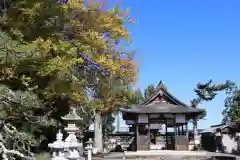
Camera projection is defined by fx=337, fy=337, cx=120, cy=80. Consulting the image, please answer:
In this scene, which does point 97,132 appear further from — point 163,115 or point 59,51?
point 59,51

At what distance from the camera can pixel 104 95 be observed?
63.4 feet

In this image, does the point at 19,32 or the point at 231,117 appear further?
the point at 231,117

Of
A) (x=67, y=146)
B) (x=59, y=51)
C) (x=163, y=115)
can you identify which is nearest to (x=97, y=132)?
(x=163, y=115)

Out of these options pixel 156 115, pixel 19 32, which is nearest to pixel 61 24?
pixel 19 32

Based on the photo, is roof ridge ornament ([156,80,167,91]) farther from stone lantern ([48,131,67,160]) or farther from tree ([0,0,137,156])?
stone lantern ([48,131,67,160])

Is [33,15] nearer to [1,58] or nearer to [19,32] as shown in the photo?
[19,32]

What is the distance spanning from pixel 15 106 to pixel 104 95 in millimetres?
9728

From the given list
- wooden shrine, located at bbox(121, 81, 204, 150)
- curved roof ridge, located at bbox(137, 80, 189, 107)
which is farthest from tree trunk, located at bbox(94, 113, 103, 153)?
curved roof ridge, located at bbox(137, 80, 189, 107)

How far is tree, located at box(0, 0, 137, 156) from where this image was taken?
10977 mm

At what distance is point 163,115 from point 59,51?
58.5 feet

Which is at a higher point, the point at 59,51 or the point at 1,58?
the point at 59,51

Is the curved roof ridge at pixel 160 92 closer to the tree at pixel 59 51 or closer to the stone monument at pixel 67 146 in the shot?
the tree at pixel 59 51

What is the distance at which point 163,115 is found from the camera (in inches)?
1145

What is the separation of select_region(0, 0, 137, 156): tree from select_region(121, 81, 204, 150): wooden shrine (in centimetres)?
1103
